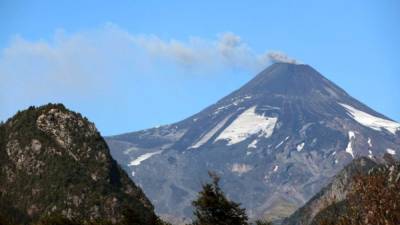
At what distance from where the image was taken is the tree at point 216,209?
220 feet

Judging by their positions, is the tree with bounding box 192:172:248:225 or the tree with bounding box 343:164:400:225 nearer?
the tree with bounding box 343:164:400:225

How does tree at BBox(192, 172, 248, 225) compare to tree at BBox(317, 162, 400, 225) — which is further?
tree at BBox(192, 172, 248, 225)

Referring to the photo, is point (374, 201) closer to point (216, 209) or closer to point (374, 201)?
point (374, 201)

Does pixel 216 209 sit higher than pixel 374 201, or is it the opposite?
pixel 216 209

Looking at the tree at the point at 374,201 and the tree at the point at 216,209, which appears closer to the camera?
the tree at the point at 374,201

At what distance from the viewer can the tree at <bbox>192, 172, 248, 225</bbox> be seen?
6706 centimetres

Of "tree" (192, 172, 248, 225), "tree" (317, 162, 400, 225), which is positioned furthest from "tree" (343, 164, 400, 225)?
"tree" (192, 172, 248, 225)

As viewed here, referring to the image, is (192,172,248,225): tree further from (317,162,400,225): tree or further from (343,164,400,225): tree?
(343,164,400,225): tree

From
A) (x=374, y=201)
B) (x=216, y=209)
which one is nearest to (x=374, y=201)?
(x=374, y=201)

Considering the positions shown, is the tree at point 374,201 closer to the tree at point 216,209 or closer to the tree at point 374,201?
the tree at point 374,201

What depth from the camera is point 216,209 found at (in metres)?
67.4

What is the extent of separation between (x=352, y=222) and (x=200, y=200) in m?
19.6

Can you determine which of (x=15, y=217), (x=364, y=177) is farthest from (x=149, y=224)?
(x=15, y=217)

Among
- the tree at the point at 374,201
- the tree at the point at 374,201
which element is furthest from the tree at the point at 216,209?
the tree at the point at 374,201
